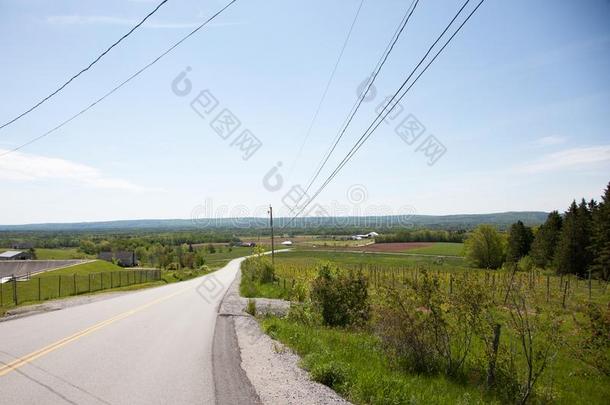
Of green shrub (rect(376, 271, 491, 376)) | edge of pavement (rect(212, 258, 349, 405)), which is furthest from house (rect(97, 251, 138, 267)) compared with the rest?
green shrub (rect(376, 271, 491, 376))

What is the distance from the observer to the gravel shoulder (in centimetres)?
767

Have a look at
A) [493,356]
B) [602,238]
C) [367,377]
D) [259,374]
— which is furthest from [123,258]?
[493,356]

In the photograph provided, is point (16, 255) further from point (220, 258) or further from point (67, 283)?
point (67, 283)

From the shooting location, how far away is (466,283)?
33.6 ft

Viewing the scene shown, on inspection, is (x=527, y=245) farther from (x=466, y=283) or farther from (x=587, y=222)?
(x=466, y=283)

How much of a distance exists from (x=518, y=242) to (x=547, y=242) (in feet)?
33.9

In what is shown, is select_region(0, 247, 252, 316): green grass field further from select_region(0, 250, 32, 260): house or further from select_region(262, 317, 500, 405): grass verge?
select_region(0, 250, 32, 260): house

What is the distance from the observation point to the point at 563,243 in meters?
56.9

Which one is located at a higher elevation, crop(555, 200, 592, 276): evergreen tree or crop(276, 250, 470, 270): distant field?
crop(555, 200, 592, 276): evergreen tree

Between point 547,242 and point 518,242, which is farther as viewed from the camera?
point 518,242

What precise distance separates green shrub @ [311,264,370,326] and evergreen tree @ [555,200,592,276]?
47.3m

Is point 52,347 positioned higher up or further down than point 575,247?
higher up

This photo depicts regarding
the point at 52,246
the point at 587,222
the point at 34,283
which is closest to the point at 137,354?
the point at 34,283

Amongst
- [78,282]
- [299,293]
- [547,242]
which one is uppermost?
[547,242]
